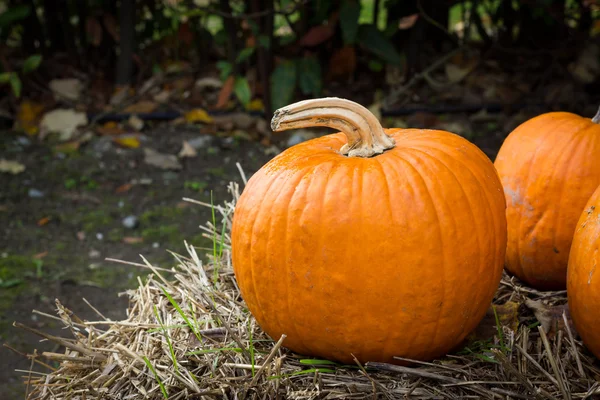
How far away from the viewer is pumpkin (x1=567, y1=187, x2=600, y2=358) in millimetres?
1908

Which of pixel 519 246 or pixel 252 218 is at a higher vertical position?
pixel 252 218

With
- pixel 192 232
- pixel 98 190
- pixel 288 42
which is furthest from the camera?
pixel 288 42

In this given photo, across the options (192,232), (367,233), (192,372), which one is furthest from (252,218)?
(192,232)

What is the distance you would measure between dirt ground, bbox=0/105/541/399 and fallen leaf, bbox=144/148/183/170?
0.04m

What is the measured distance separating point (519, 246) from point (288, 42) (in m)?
3.07

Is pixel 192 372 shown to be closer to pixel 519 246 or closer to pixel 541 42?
pixel 519 246

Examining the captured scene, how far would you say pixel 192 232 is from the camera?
4004 millimetres

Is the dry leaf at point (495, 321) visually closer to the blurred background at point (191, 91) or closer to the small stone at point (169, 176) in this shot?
the blurred background at point (191, 91)

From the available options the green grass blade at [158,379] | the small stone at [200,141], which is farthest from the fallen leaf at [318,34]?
the green grass blade at [158,379]

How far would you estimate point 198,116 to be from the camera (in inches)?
203

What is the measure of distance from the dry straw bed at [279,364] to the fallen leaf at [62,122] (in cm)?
307

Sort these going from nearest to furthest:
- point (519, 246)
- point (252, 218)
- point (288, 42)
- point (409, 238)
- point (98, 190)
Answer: point (409, 238) → point (252, 218) → point (519, 246) → point (98, 190) → point (288, 42)

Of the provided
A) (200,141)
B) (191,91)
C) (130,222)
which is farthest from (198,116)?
(130,222)

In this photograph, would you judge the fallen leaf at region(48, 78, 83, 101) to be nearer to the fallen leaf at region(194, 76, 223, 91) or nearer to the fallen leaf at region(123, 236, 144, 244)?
the fallen leaf at region(194, 76, 223, 91)
